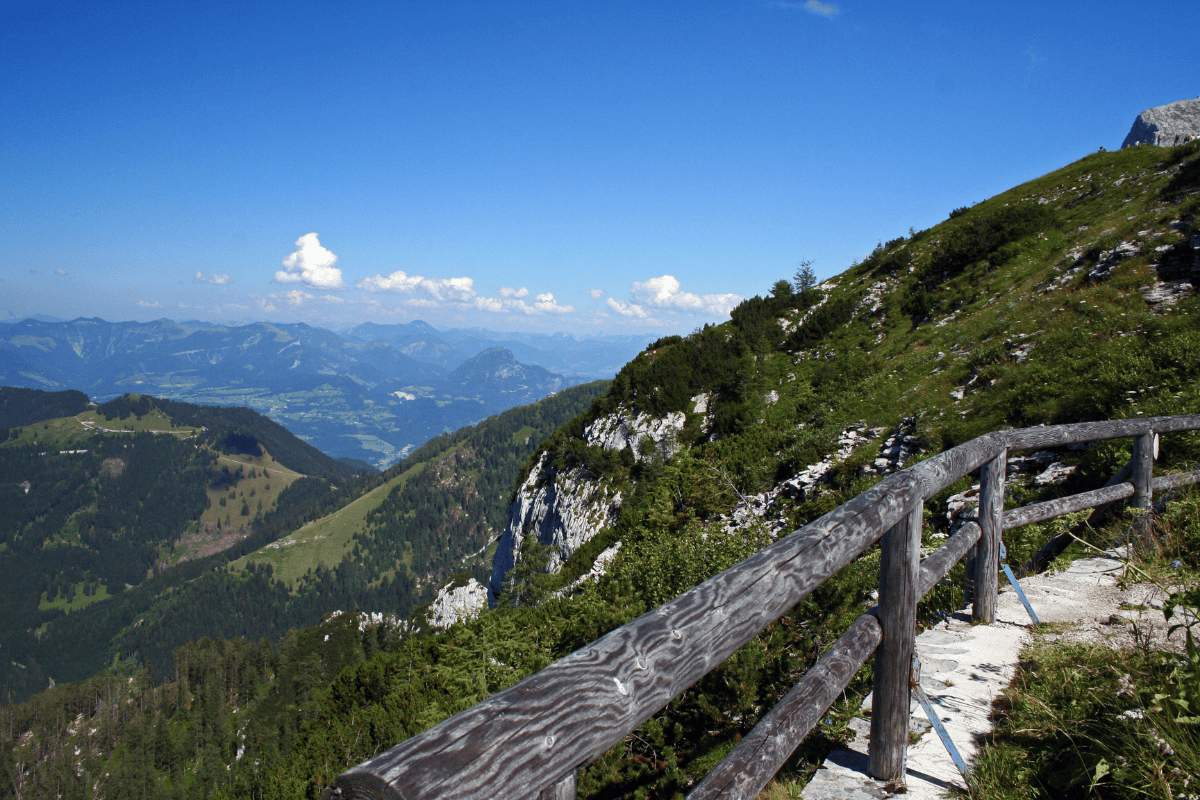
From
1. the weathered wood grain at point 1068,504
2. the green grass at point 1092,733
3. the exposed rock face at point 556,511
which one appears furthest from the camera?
the exposed rock face at point 556,511

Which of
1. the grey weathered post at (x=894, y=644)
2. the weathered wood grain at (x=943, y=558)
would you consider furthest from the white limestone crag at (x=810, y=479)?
the grey weathered post at (x=894, y=644)

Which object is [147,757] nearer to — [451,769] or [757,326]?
[757,326]

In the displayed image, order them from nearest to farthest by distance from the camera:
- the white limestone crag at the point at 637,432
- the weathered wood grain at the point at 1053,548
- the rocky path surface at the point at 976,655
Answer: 1. the rocky path surface at the point at 976,655
2. the weathered wood grain at the point at 1053,548
3. the white limestone crag at the point at 637,432

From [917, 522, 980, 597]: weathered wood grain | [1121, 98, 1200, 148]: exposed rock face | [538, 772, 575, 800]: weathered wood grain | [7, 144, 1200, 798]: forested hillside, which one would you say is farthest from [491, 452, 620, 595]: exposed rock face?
[1121, 98, 1200, 148]: exposed rock face

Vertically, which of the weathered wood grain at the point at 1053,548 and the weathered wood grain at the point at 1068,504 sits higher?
the weathered wood grain at the point at 1068,504

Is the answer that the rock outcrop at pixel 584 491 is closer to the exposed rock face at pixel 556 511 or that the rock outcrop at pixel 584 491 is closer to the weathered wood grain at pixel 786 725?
the exposed rock face at pixel 556 511

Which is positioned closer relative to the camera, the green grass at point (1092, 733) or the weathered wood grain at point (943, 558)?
the green grass at point (1092, 733)

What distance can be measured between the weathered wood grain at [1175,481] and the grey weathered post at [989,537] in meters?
2.96

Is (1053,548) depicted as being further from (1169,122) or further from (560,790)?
(1169,122)

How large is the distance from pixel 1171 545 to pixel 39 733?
180 meters

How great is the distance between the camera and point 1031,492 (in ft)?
30.8

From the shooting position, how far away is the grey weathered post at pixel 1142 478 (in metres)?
6.31

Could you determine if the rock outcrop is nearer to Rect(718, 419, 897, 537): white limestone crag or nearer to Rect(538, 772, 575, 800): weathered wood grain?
Rect(718, 419, 897, 537): white limestone crag

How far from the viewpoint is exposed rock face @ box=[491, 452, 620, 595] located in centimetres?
3064
